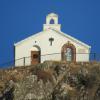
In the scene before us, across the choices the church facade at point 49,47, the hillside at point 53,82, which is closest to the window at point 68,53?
the church facade at point 49,47

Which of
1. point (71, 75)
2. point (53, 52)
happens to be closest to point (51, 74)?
point (71, 75)

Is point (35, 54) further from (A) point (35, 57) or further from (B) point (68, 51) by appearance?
(B) point (68, 51)

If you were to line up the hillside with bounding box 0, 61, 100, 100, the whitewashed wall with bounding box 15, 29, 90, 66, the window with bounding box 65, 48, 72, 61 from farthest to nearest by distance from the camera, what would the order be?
the whitewashed wall with bounding box 15, 29, 90, 66, the window with bounding box 65, 48, 72, 61, the hillside with bounding box 0, 61, 100, 100

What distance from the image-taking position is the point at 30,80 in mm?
143000

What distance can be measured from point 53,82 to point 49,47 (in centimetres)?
1470

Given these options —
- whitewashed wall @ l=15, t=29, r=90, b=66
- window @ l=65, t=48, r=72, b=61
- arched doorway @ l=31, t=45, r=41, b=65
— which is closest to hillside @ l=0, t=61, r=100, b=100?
arched doorway @ l=31, t=45, r=41, b=65

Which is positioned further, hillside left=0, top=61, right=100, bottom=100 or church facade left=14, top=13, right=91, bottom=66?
church facade left=14, top=13, right=91, bottom=66

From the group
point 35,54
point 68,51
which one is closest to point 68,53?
point 68,51

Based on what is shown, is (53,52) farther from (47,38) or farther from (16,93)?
(16,93)

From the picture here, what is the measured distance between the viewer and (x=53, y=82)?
142750mm

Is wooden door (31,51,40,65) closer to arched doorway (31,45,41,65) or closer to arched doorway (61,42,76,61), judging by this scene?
arched doorway (31,45,41,65)

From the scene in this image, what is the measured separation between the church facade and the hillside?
8645 mm

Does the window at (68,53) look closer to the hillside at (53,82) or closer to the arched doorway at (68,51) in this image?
the arched doorway at (68,51)

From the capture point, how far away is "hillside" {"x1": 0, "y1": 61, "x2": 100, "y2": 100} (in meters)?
139
